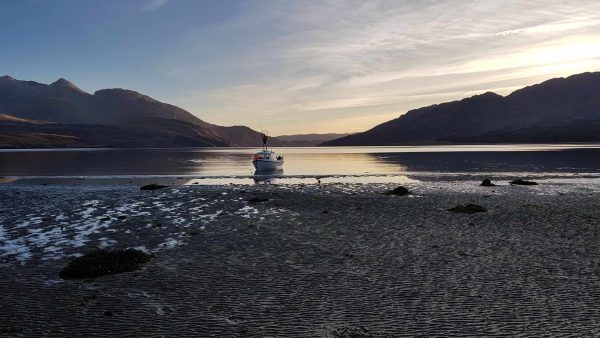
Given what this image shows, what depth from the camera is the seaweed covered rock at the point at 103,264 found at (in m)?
15.1

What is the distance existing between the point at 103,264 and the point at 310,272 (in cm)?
721

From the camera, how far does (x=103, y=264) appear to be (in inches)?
620

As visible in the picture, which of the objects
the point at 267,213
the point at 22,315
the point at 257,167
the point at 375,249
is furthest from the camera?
the point at 257,167

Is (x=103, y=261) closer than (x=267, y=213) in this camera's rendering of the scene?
Yes

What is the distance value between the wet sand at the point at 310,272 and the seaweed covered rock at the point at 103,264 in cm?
49

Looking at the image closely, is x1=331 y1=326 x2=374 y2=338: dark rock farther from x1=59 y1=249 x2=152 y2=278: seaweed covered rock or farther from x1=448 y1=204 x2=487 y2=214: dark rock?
x1=448 y1=204 x2=487 y2=214: dark rock

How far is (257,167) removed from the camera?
81.1 metres

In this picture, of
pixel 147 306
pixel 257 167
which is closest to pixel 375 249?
pixel 147 306

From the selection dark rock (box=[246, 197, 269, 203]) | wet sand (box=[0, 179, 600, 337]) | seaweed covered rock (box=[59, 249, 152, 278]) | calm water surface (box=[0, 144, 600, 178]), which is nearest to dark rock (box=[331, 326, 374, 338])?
wet sand (box=[0, 179, 600, 337])

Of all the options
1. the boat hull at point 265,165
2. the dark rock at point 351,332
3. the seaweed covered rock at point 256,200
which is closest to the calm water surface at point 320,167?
the boat hull at point 265,165

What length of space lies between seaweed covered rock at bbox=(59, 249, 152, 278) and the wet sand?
0.49 m

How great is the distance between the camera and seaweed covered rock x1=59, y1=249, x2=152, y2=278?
49.4 feet

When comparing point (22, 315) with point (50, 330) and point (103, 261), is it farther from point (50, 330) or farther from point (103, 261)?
point (103, 261)

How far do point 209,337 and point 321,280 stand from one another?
519 centimetres
